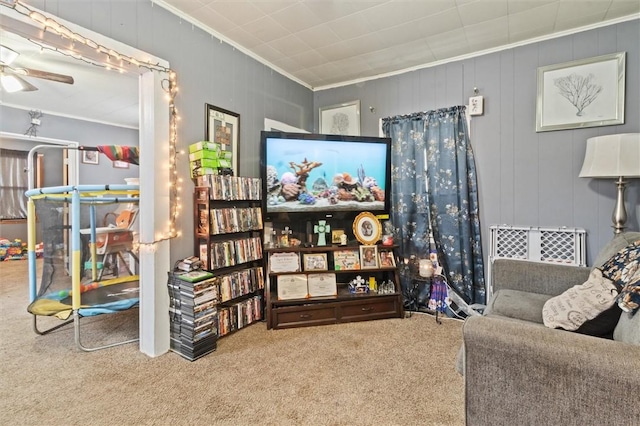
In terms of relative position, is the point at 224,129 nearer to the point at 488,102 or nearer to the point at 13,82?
the point at 13,82

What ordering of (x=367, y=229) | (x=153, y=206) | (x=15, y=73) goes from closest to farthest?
(x=153, y=206) → (x=15, y=73) → (x=367, y=229)

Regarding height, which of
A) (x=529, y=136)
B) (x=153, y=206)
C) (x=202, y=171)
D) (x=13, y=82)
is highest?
(x=13, y=82)

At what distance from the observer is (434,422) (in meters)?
1.48

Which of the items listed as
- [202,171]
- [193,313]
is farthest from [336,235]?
[193,313]

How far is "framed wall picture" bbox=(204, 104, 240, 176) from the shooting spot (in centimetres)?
254

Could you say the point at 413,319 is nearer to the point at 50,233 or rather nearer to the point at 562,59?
the point at 562,59

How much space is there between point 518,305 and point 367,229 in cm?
143

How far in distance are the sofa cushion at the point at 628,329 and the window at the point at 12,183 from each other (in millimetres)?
7525

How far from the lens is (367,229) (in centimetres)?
300

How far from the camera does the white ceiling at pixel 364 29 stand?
2.23m

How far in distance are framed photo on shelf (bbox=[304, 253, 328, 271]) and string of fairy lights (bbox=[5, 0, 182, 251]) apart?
1.09 metres

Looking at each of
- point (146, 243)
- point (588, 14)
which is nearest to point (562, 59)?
point (588, 14)

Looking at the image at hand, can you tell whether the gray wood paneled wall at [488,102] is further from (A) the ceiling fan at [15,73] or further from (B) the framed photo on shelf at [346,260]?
(A) the ceiling fan at [15,73]

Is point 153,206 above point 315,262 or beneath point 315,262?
above
